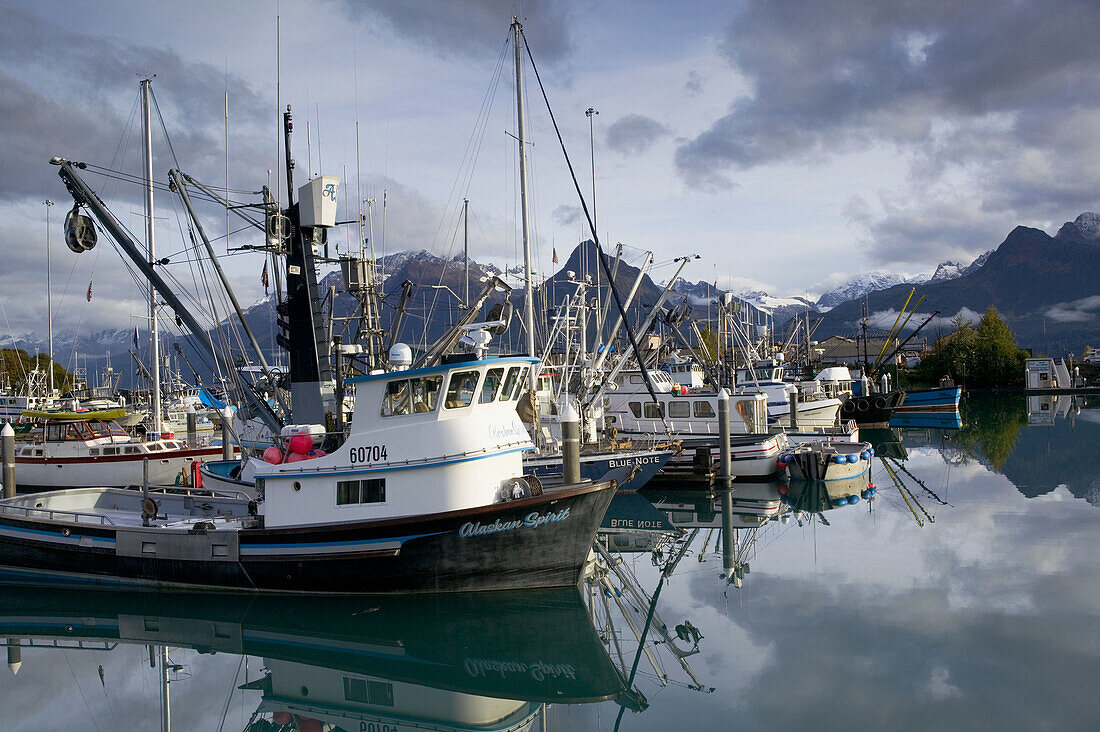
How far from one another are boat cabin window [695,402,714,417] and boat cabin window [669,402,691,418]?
279 millimetres

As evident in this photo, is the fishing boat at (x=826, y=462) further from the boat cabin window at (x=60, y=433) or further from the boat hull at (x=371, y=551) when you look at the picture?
the boat cabin window at (x=60, y=433)

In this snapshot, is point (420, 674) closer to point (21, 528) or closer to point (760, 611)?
point (760, 611)

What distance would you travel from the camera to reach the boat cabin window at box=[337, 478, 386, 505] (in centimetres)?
1177

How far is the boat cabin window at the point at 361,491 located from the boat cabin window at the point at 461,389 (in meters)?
1.62

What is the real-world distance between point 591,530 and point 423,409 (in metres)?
3.41

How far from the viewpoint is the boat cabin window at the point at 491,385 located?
472 inches

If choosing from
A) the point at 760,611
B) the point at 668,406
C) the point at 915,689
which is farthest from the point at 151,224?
the point at 915,689

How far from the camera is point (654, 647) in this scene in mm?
10641

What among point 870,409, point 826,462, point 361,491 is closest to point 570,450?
point 361,491

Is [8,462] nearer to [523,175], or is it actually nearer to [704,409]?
[523,175]

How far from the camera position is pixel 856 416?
42.9 m

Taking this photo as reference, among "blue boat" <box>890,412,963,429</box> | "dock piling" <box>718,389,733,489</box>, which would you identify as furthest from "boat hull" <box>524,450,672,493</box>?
"blue boat" <box>890,412,963,429</box>

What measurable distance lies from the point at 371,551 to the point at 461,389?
9.53 feet

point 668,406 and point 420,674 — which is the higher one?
point 668,406
